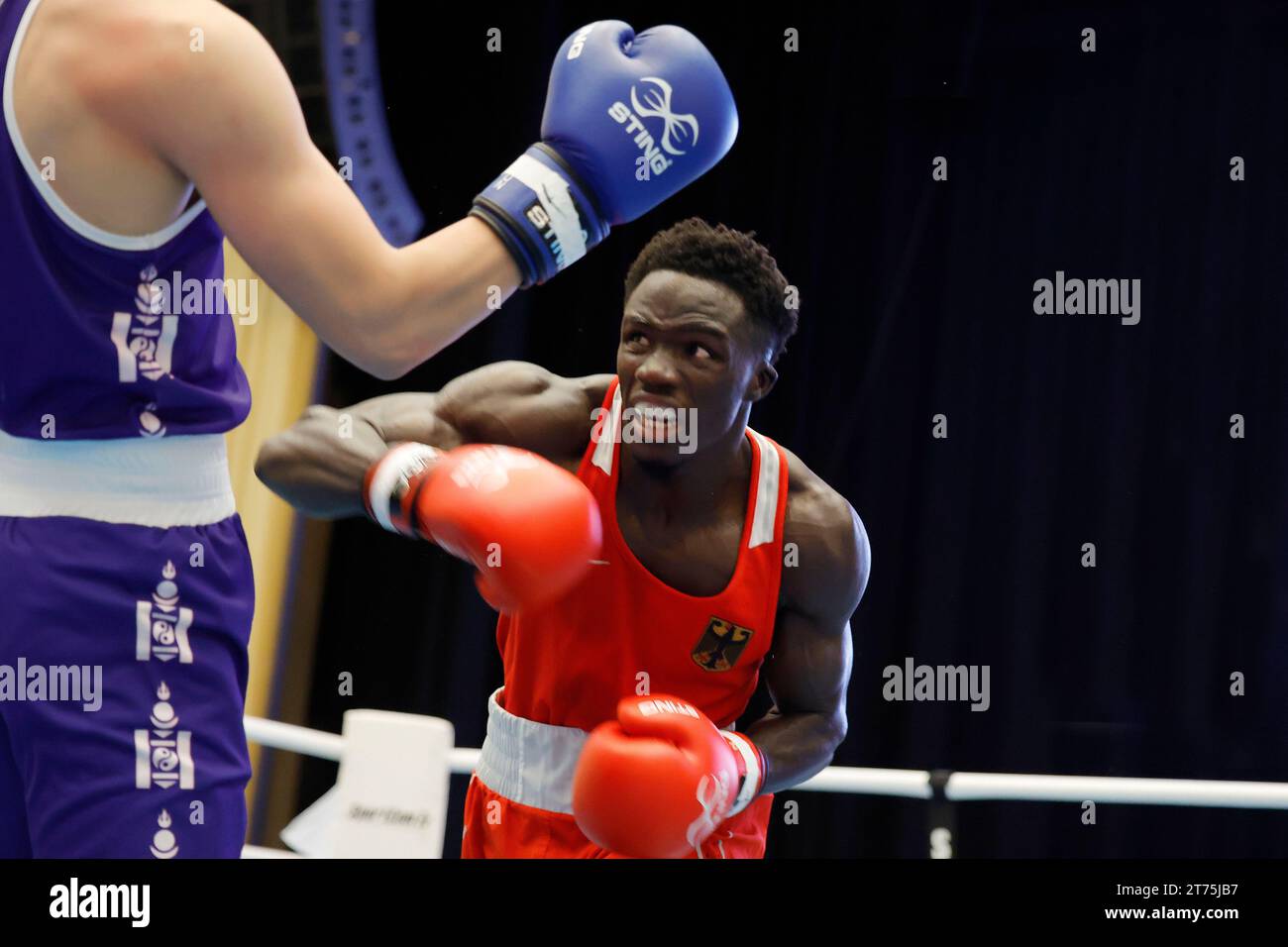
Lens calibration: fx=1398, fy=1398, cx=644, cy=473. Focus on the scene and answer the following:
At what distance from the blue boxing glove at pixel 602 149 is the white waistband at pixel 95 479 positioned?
1.18 ft

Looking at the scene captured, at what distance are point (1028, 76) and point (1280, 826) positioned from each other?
2083mm

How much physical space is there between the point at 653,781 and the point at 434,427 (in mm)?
576

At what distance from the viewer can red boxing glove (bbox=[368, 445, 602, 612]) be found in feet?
4.89

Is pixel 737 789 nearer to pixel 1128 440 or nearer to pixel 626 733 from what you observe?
pixel 626 733

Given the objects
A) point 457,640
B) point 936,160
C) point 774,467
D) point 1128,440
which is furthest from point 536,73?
point 774,467

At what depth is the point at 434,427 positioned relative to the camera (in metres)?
1.93

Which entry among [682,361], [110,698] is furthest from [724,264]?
[110,698]

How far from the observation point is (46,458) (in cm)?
118

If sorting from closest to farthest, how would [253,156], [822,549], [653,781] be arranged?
[253,156]
[653,781]
[822,549]

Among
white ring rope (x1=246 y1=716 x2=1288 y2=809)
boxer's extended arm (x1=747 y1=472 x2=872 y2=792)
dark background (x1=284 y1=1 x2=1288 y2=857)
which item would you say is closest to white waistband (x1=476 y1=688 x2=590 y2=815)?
boxer's extended arm (x1=747 y1=472 x2=872 y2=792)

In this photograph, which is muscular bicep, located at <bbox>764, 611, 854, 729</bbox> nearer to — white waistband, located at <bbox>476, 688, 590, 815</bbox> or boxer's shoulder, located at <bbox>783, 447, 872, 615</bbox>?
boxer's shoulder, located at <bbox>783, 447, 872, 615</bbox>

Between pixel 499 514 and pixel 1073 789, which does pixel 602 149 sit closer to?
pixel 499 514

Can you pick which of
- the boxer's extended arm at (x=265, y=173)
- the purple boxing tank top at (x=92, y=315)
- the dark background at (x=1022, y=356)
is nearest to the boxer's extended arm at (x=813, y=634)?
the boxer's extended arm at (x=265, y=173)

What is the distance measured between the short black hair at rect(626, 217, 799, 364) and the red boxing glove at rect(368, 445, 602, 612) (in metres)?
0.49
